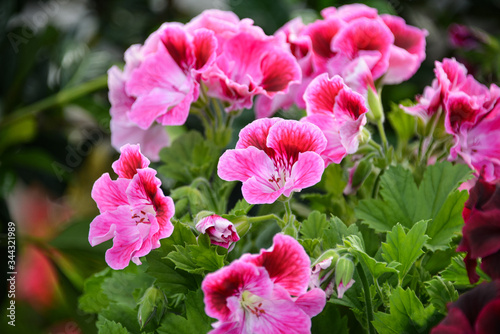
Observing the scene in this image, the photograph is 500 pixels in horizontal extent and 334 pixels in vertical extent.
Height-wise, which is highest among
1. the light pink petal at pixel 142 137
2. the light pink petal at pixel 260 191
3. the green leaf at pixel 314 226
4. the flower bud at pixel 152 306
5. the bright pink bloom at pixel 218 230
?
the light pink petal at pixel 260 191

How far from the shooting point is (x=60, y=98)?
1.11 metres

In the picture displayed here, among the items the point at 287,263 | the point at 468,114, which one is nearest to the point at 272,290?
the point at 287,263

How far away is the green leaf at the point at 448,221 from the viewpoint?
425mm

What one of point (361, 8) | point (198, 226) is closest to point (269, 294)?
point (198, 226)

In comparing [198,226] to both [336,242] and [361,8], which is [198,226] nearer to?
[336,242]

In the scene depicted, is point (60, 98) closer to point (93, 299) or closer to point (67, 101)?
point (67, 101)

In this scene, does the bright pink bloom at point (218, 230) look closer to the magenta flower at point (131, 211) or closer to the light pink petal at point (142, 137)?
the magenta flower at point (131, 211)

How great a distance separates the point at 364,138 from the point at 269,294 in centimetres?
16

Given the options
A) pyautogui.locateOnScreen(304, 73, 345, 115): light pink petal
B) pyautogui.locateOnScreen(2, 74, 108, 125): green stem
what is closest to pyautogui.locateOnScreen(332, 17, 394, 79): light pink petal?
pyautogui.locateOnScreen(304, 73, 345, 115): light pink petal

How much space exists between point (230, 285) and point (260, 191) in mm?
68

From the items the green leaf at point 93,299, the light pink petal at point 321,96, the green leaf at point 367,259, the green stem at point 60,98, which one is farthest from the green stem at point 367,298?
the green stem at point 60,98

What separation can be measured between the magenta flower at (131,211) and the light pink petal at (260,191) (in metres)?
0.05

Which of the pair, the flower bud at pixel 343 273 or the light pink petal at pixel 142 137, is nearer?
the flower bud at pixel 343 273

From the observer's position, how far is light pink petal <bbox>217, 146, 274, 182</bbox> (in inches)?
14.5
